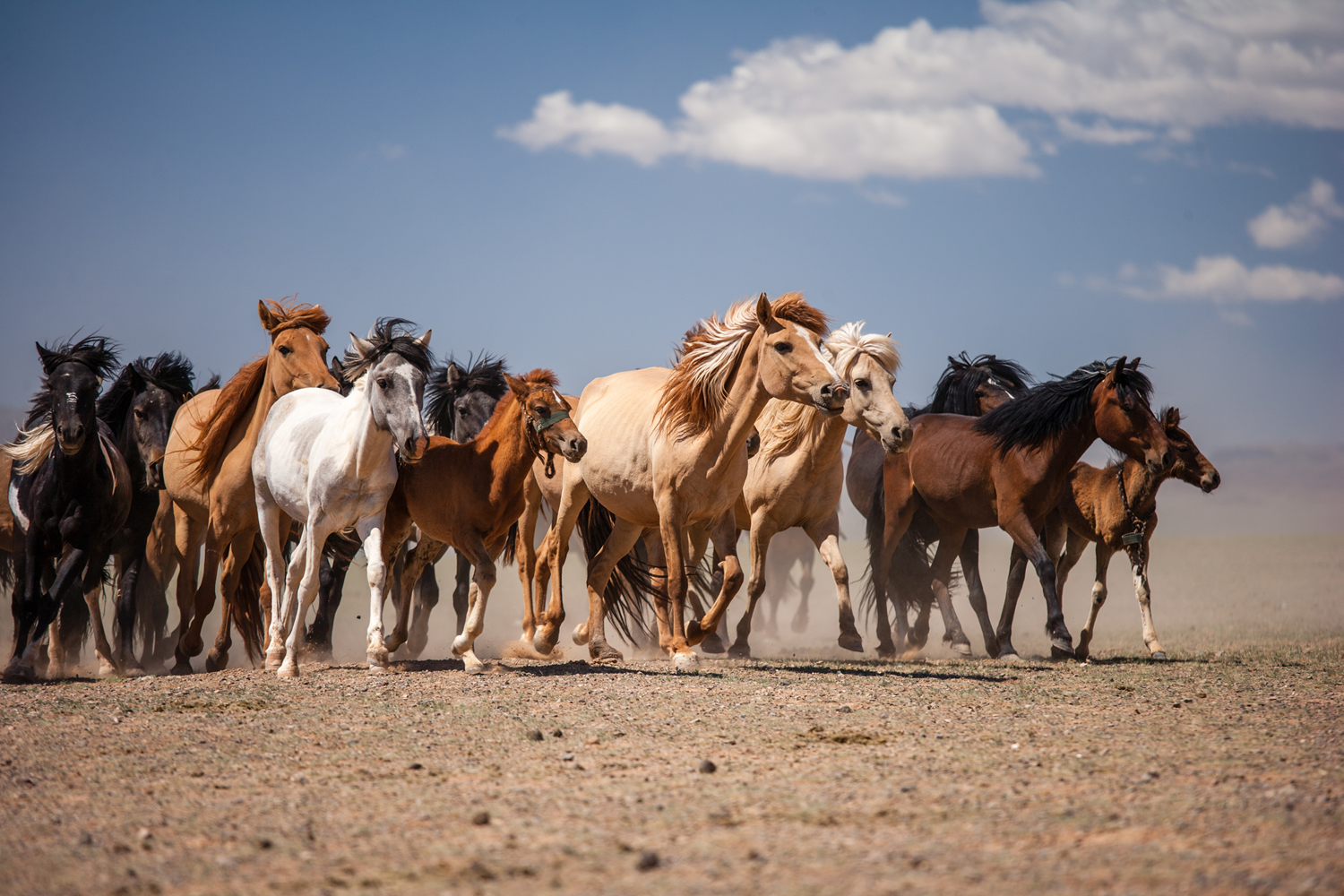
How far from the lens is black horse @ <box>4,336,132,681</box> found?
7.79 meters

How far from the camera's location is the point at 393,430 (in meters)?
7.15

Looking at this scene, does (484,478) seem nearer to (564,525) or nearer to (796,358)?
(564,525)

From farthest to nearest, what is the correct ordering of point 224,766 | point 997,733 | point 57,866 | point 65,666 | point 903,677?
point 65,666 → point 903,677 → point 997,733 → point 224,766 → point 57,866

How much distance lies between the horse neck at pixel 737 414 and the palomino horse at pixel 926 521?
3.57 meters

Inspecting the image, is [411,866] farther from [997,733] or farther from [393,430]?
[393,430]

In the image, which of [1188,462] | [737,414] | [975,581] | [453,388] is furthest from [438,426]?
[1188,462]

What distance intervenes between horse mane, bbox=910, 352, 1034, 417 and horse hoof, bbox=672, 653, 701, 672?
5691 mm

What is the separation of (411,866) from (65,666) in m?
8.08

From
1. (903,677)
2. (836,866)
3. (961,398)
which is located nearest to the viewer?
(836,866)

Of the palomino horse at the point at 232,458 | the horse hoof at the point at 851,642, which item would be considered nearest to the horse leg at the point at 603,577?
the horse hoof at the point at 851,642

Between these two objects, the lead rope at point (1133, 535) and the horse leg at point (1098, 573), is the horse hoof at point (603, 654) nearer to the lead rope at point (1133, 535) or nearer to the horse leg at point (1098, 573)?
the horse leg at point (1098, 573)

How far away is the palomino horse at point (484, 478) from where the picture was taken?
732cm

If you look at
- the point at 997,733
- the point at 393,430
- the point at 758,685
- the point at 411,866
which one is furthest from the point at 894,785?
the point at 393,430

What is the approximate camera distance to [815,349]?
7.52 meters
